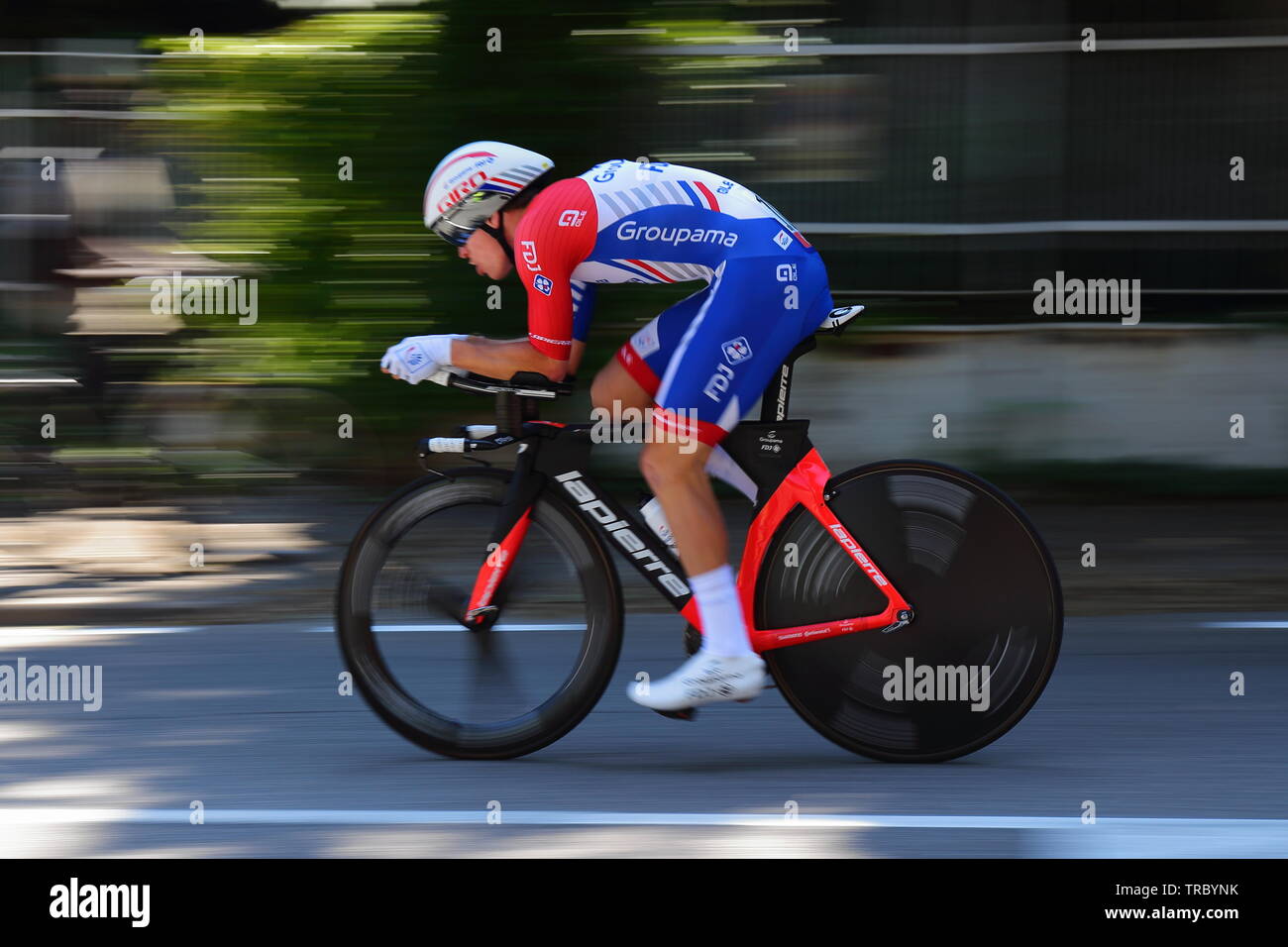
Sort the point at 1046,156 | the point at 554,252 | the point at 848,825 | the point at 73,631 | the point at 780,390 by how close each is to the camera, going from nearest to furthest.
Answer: the point at 848,825
the point at 554,252
the point at 780,390
the point at 73,631
the point at 1046,156

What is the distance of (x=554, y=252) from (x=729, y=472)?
0.82 metres

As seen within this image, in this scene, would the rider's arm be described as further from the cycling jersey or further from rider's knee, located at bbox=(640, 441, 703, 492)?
rider's knee, located at bbox=(640, 441, 703, 492)

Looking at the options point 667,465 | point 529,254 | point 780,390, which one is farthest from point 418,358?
point 780,390

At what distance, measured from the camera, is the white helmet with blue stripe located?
4.24 metres

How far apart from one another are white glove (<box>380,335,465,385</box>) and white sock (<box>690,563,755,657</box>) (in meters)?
0.93

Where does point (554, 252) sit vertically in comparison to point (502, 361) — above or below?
above

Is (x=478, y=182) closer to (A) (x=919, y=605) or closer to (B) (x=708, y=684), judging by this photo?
(B) (x=708, y=684)

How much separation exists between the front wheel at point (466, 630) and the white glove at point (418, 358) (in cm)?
35

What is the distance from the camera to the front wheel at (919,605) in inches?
170

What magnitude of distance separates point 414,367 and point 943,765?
1848 mm

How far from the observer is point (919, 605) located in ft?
14.2

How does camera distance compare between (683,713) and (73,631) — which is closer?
(683,713)
